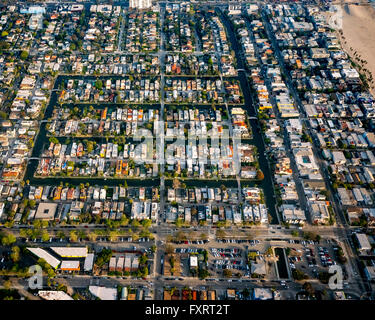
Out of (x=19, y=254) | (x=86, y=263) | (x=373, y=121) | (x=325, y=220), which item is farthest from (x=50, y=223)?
(x=373, y=121)

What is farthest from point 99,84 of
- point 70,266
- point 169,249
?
point 169,249

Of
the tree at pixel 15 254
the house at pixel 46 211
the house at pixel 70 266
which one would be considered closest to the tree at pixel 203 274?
the house at pixel 70 266

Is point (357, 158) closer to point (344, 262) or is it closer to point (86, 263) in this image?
point (344, 262)

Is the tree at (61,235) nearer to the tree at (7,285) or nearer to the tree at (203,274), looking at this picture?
the tree at (7,285)

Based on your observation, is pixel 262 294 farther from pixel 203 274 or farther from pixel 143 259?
pixel 143 259

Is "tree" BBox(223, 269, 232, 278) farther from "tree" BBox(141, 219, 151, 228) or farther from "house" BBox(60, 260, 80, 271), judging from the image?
"house" BBox(60, 260, 80, 271)

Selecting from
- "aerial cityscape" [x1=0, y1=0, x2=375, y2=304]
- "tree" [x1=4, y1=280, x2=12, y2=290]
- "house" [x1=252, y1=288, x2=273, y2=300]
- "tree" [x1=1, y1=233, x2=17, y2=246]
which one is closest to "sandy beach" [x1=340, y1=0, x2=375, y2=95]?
"aerial cityscape" [x1=0, y1=0, x2=375, y2=304]
